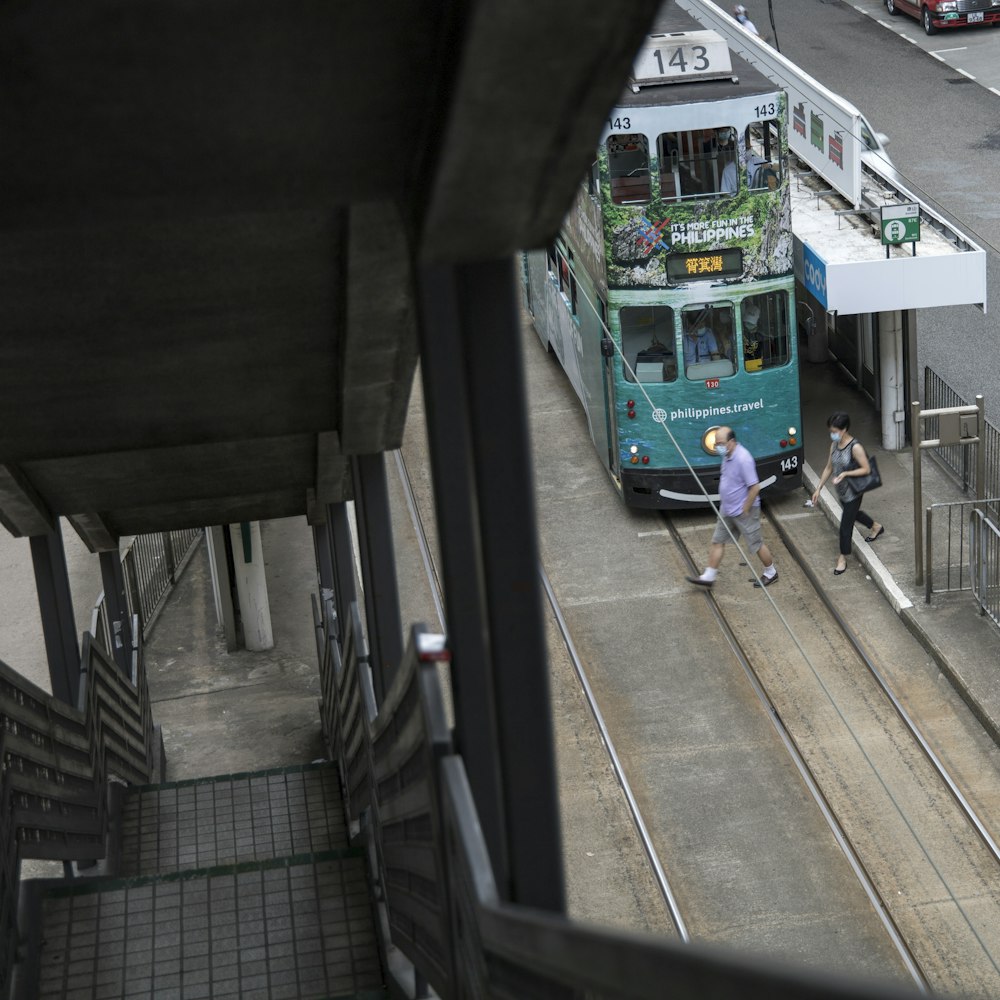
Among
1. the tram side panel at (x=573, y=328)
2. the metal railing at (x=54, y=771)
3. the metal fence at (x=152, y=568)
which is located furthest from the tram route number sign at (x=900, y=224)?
the metal railing at (x=54, y=771)

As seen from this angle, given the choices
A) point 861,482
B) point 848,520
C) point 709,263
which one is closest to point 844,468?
point 861,482

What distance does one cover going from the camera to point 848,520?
14508 mm

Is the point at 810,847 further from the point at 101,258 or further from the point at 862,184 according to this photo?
the point at 862,184

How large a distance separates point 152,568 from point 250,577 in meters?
2.49

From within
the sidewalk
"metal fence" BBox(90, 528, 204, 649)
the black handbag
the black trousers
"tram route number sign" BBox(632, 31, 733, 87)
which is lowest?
"metal fence" BBox(90, 528, 204, 649)

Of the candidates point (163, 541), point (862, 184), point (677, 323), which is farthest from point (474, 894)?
point (862, 184)

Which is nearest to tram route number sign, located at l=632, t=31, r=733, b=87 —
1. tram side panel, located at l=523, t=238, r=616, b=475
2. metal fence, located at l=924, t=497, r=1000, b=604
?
tram side panel, located at l=523, t=238, r=616, b=475

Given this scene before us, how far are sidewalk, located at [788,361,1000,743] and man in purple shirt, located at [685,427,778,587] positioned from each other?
0.70m

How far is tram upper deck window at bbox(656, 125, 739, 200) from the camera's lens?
50.1 ft

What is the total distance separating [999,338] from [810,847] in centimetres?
1141

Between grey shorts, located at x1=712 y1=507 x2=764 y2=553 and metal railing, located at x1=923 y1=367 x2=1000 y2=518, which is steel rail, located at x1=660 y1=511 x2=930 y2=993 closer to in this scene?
grey shorts, located at x1=712 y1=507 x2=764 y2=553

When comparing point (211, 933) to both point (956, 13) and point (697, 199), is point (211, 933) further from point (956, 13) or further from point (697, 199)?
point (956, 13)

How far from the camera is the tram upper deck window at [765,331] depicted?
51.6 ft

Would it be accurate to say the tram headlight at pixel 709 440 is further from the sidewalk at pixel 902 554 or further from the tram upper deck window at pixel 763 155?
the tram upper deck window at pixel 763 155
